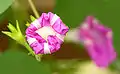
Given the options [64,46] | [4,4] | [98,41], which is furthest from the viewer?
[64,46]

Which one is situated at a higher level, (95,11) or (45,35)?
(95,11)

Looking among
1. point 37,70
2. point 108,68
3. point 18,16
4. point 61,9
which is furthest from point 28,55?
point 108,68

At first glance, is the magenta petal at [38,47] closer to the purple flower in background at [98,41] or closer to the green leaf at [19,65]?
the green leaf at [19,65]

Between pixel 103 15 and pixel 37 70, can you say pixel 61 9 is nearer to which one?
pixel 103 15

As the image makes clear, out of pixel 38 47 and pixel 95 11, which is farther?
pixel 95 11

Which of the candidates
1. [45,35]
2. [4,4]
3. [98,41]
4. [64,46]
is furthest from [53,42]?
[64,46]

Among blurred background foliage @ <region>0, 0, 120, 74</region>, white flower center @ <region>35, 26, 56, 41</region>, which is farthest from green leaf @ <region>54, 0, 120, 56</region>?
white flower center @ <region>35, 26, 56, 41</region>

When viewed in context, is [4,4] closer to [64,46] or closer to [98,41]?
[98,41]
